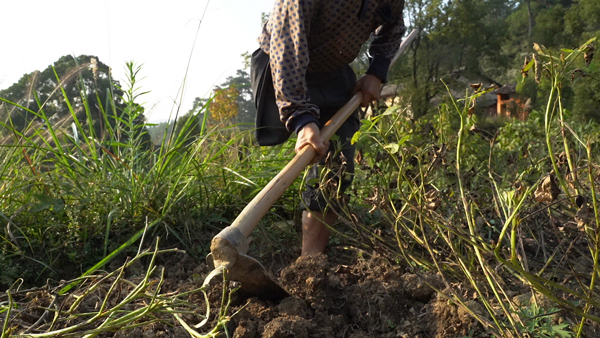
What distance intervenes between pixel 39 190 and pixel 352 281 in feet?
6.25

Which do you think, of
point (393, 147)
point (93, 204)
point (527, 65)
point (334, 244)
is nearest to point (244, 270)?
point (393, 147)

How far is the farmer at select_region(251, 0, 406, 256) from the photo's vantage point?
2123 millimetres

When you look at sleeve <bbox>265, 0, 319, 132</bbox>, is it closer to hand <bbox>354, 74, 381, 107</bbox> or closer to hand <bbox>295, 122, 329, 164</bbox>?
hand <bbox>295, 122, 329, 164</bbox>

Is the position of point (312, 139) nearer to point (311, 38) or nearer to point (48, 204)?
point (311, 38)

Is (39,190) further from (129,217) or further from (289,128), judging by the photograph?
(289,128)

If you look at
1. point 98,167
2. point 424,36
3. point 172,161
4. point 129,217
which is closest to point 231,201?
point 172,161

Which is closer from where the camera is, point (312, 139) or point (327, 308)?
point (327, 308)

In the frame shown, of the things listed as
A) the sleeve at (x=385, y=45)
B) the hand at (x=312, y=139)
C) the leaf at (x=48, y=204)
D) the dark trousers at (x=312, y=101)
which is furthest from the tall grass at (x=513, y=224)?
the leaf at (x=48, y=204)

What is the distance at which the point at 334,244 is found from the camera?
270 cm

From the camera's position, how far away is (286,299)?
1851 mm

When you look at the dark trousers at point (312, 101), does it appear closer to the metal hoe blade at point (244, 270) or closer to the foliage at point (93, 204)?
the foliage at point (93, 204)

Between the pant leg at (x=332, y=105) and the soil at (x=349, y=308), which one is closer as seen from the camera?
the soil at (x=349, y=308)

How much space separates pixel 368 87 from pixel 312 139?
735 millimetres

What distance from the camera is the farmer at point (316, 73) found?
6.97 ft
